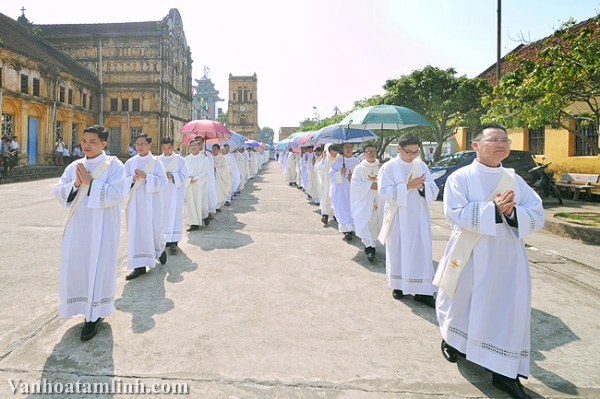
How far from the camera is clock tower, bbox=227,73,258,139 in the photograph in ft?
274

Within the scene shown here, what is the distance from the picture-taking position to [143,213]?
193 inches

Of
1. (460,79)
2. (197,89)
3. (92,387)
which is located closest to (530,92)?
(92,387)

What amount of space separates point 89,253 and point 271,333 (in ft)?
5.42

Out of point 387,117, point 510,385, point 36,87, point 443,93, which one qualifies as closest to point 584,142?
point 443,93

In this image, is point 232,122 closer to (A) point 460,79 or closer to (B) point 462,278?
(A) point 460,79

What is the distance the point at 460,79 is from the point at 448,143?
32.2ft

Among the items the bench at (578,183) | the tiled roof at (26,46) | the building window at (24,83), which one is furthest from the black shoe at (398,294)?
the building window at (24,83)

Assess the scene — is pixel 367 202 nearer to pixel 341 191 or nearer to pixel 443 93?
pixel 341 191

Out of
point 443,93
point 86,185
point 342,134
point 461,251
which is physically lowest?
point 461,251

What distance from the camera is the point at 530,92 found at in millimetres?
7754

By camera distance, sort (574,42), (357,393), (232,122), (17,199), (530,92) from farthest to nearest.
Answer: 1. (232,122)
2. (17,199)
3. (530,92)
4. (574,42)
5. (357,393)

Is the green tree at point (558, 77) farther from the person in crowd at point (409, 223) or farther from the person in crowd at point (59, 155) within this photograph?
the person in crowd at point (59, 155)

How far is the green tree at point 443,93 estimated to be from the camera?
1667 cm

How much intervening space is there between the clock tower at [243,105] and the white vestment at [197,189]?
253 feet
